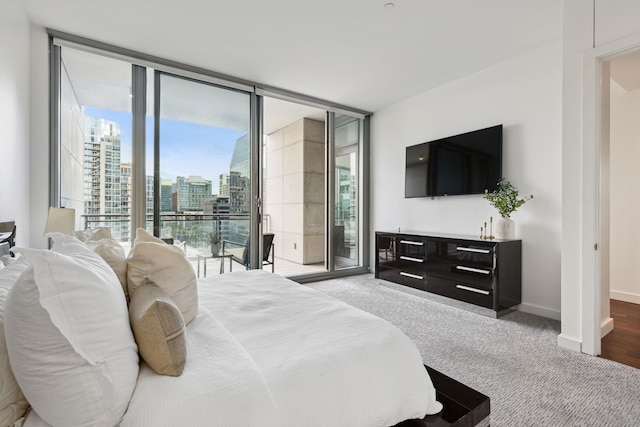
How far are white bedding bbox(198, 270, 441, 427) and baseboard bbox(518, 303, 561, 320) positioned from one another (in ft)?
8.74

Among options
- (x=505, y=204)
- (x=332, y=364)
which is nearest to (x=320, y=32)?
(x=505, y=204)

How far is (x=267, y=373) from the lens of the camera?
968 mm

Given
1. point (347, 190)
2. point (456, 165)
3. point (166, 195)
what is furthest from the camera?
point (347, 190)

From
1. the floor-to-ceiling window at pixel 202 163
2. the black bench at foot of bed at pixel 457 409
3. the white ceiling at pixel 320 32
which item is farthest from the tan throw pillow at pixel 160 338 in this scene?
the floor-to-ceiling window at pixel 202 163

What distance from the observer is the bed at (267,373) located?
0.80 meters

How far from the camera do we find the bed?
80 cm

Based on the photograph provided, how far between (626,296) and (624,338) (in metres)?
1.50

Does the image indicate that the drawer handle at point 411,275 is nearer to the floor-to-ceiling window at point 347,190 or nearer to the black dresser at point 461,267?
the black dresser at point 461,267

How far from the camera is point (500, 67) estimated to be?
3559mm

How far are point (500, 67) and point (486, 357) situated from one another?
3.15 metres

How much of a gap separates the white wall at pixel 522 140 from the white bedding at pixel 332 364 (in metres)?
2.72

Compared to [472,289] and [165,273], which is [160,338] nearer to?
[165,273]

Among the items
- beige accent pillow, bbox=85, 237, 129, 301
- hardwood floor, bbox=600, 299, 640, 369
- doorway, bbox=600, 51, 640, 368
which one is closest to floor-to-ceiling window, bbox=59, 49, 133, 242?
beige accent pillow, bbox=85, 237, 129, 301

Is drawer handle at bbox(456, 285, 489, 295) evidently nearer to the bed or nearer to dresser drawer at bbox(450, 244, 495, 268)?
dresser drawer at bbox(450, 244, 495, 268)
